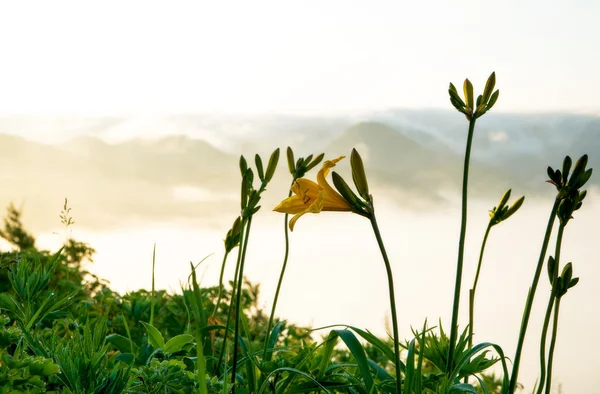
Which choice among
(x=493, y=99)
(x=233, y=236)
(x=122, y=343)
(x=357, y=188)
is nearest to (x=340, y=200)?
(x=357, y=188)

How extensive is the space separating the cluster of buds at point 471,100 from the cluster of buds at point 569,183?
284mm

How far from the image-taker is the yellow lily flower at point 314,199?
1922 millimetres

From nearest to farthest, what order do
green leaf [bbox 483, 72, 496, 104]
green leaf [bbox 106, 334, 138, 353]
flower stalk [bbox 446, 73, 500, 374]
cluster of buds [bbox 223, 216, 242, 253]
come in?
flower stalk [bbox 446, 73, 500, 374] < green leaf [bbox 483, 72, 496, 104] < cluster of buds [bbox 223, 216, 242, 253] < green leaf [bbox 106, 334, 138, 353]

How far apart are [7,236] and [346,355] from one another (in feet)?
17.8

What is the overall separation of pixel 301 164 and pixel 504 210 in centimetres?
76

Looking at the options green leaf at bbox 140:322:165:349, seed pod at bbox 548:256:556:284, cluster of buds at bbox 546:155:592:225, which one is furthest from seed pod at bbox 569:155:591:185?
green leaf at bbox 140:322:165:349

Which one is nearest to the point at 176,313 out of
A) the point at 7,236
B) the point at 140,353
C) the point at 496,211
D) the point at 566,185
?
the point at 140,353

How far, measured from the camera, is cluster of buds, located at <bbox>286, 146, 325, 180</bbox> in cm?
228

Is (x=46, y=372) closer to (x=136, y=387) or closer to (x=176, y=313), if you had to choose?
(x=136, y=387)

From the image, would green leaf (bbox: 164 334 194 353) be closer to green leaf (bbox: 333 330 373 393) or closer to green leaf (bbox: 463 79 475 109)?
green leaf (bbox: 333 330 373 393)

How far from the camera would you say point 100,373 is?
176cm

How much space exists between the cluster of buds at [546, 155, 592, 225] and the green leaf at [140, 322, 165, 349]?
4.59ft

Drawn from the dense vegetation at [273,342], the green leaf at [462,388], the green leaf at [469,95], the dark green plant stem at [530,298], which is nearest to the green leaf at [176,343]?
the dense vegetation at [273,342]

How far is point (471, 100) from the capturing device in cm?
213
